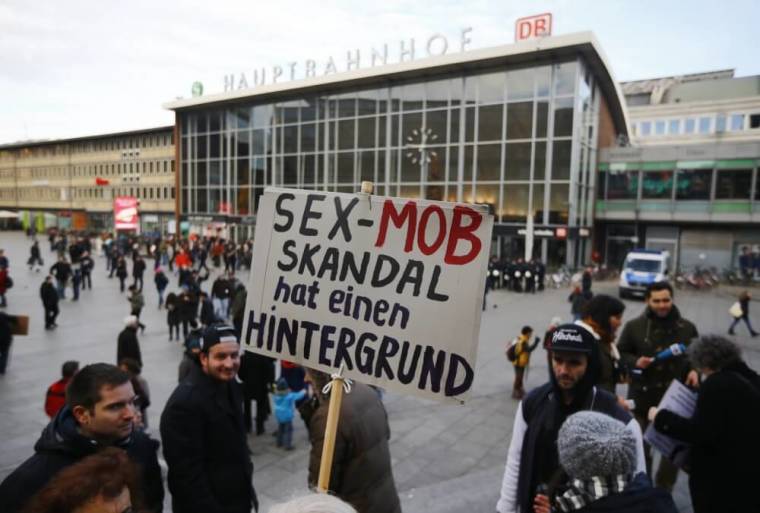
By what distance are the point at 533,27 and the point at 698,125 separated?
2431 cm

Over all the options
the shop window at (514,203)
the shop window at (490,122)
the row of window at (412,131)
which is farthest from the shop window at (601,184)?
the shop window at (490,122)

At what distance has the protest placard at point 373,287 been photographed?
7.17 feet

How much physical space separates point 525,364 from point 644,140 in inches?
1794

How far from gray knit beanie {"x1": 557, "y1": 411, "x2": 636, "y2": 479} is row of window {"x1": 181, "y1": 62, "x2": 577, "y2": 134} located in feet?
94.3

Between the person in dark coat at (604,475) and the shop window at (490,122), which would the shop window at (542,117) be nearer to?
the shop window at (490,122)

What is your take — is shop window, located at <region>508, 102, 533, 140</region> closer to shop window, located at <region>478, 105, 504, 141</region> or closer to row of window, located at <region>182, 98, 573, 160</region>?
row of window, located at <region>182, 98, 573, 160</region>

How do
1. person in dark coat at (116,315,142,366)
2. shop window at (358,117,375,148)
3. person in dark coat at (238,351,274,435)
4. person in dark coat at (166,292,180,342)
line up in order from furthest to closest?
1. shop window at (358,117,375,148)
2. person in dark coat at (166,292,180,342)
3. person in dark coat at (116,315,142,366)
4. person in dark coat at (238,351,274,435)

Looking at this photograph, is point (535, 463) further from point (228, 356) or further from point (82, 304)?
point (82, 304)

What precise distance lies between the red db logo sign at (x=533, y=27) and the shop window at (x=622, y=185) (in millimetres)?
10587

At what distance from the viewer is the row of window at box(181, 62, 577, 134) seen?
90.3 feet

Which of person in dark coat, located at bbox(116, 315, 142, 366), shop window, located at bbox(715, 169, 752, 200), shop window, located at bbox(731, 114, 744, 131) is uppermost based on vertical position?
shop window, located at bbox(731, 114, 744, 131)

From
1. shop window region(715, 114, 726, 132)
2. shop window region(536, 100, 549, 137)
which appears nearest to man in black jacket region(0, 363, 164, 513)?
shop window region(536, 100, 549, 137)

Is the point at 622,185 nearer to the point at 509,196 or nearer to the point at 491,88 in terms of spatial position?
the point at 509,196

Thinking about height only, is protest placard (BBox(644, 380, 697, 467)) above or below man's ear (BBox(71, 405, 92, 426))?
below
